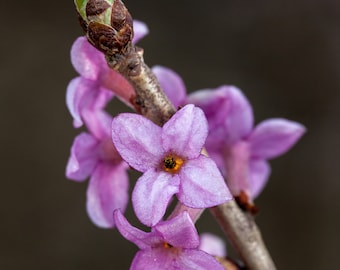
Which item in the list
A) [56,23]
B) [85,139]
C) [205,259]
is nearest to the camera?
[205,259]

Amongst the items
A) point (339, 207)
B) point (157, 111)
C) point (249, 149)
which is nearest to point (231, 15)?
point (339, 207)

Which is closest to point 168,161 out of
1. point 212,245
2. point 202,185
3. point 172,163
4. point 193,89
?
point 172,163

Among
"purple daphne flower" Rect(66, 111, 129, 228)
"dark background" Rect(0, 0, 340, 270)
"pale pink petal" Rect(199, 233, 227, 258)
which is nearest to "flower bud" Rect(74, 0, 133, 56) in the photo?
"purple daphne flower" Rect(66, 111, 129, 228)

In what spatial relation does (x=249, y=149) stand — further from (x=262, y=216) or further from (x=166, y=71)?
(x=262, y=216)

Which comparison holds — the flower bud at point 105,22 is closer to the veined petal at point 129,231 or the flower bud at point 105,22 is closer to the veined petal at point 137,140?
the veined petal at point 137,140

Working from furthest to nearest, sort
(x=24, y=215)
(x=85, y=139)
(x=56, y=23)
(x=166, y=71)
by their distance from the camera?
(x=56, y=23) → (x=24, y=215) → (x=166, y=71) → (x=85, y=139)

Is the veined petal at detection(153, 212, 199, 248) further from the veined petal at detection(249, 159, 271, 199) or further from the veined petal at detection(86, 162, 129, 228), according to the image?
the veined petal at detection(249, 159, 271, 199)
